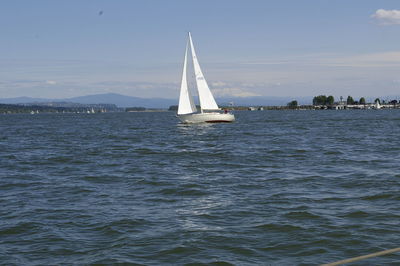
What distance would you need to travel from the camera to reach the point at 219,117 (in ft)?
255

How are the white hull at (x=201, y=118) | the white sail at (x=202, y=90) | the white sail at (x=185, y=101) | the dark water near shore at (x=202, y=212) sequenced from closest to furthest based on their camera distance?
the dark water near shore at (x=202, y=212)
the white hull at (x=201, y=118)
the white sail at (x=185, y=101)
the white sail at (x=202, y=90)

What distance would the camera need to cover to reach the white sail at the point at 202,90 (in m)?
77.4

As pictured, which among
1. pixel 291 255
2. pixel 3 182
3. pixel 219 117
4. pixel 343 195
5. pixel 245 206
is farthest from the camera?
pixel 219 117

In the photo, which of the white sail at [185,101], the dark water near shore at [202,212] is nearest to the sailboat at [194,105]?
the white sail at [185,101]

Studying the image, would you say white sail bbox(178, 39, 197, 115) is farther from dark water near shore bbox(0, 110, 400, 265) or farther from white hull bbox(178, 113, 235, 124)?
dark water near shore bbox(0, 110, 400, 265)

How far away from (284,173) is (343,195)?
5.96m

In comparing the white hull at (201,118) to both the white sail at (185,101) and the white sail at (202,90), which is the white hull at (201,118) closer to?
the white sail at (185,101)

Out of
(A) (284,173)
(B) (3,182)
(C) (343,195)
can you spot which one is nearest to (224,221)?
(C) (343,195)

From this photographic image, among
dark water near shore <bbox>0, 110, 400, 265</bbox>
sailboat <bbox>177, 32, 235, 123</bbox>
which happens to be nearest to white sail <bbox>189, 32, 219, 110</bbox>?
sailboat <bbox>177, 32, 235, 123</bbox>

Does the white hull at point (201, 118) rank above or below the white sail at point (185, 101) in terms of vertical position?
below

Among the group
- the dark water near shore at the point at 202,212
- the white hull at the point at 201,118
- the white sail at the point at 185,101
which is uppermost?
the white sail at the point at 185,101

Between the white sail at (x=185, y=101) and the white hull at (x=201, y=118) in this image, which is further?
the white sail at (x=185, y=101)

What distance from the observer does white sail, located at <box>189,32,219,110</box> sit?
7744cm

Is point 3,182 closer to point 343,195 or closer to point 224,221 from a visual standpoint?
point 224,221
